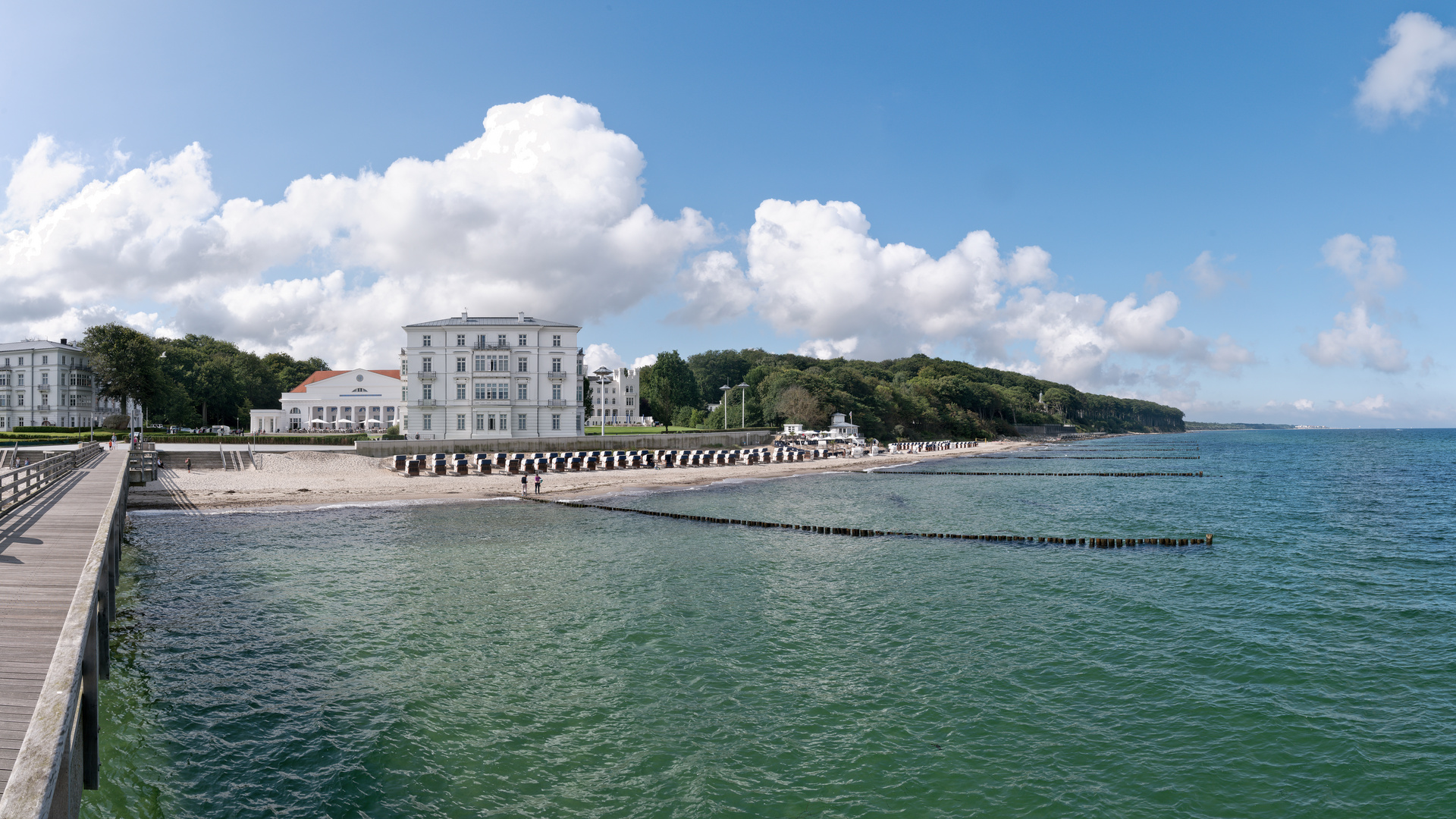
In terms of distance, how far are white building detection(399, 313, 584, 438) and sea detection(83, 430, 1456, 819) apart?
41669mm

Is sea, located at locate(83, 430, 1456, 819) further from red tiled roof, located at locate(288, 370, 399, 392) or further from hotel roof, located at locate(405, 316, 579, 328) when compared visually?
red tiled roof, located at locate(288, 370, 399, 392)

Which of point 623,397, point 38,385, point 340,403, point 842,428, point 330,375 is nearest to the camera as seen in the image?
point 38,385

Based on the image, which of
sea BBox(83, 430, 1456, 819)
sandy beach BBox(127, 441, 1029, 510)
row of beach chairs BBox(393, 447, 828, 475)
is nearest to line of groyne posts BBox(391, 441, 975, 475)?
row of beach chairs BBox(393, 447, 828, 475)

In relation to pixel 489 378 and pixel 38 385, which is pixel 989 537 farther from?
pixel 38 385

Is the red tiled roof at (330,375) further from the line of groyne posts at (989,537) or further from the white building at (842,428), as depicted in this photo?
the line of groyne posts at (989,537)

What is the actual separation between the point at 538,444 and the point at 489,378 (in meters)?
11.4

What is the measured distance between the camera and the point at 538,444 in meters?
61.1

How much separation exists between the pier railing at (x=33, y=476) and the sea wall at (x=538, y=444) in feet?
63.5

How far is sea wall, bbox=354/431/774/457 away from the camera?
54531 millimetres

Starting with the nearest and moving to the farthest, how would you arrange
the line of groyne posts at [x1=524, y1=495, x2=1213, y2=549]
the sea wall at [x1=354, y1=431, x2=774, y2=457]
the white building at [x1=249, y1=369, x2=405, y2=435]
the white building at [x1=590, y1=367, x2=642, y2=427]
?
the line of groyne posts at [x1=524, y1=495, x2=1213, y2=549], the sea wall at [x1=354, y1=431, x2=774, y2=457], the white building at [x1=249, y1=369, x2=405, y2=435], the white building at [x1=590, y1=367, x2=642, y2=427]

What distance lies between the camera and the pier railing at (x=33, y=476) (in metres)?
17.7

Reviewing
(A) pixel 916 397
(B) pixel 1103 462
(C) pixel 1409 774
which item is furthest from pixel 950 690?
(A) pixel 916 397

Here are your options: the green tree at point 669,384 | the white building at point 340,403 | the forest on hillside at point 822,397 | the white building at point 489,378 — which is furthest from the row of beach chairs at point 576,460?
the green tree at point 669,384

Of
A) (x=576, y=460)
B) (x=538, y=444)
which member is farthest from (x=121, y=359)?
(x=576, y=460)
